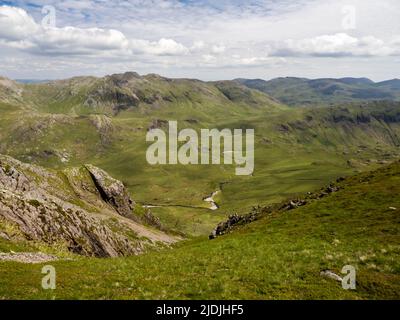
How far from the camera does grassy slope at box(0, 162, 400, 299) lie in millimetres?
23844

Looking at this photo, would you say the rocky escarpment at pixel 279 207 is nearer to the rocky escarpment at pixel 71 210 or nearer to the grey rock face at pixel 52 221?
the grey rock face at pixel 52 221

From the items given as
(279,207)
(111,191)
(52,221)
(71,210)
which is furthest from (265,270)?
(111,191)

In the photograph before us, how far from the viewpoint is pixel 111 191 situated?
143625 mm

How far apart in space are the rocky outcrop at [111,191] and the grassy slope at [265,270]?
101 m

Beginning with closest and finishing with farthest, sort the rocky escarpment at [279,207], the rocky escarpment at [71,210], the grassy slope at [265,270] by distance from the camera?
the grassy slope at [265,270], the rocky escarpment at [71,210], the rocky escarpment at [279,207]

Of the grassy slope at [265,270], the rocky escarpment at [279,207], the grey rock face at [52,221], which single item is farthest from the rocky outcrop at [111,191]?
the grassy slope at [265,270]

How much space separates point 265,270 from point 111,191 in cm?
12078

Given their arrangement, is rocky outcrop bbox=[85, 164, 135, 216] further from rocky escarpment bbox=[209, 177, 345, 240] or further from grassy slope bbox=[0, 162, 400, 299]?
grassy slope bbox=[0, 162, 400, 299]

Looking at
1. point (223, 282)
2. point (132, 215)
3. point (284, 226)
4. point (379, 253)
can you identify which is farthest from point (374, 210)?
point (132, 215)

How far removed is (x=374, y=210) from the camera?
4891cm

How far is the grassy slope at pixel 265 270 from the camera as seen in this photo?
2384 cm

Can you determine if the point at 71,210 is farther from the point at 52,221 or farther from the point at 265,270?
the point at 265,270

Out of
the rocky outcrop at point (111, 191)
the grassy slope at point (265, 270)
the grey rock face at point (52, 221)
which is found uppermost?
the grassy slope at point (265, 270)
